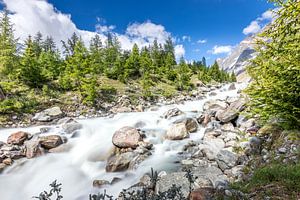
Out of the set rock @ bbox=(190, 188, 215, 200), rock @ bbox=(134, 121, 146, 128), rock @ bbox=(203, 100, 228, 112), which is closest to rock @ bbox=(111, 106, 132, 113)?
rock @ bbox=(134, 121, 146, 128)

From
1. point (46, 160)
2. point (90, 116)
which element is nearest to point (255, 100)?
point (46, 160)

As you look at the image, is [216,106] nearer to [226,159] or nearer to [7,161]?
[226,159]

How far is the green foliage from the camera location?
25.6 feet

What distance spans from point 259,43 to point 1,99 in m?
26.0

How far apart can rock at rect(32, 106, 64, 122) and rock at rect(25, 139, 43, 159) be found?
8859mm

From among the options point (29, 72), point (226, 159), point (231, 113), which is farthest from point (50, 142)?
point (29, 72)

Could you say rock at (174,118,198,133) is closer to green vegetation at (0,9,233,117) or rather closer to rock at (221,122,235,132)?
rock at (221,122,235,132)

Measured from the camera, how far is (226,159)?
11.5 metres

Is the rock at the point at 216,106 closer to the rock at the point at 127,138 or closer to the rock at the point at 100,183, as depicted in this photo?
the rock at the point at 127,138

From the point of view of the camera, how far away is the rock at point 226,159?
11195 mm

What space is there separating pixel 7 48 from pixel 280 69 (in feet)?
110

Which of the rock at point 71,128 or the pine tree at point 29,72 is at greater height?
the pine tree at point 29,72

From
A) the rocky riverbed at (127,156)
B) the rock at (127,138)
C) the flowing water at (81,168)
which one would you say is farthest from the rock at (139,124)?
the rock at (127,138)

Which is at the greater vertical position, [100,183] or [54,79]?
[54,79]
